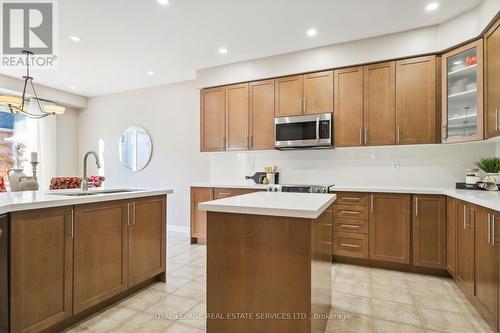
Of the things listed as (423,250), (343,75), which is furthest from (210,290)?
(343,75)

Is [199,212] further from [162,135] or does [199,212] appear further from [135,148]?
[135,148]

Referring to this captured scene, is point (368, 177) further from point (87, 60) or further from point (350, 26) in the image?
point (87, 60)

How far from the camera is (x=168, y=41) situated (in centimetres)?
340

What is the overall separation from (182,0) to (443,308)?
3.58m

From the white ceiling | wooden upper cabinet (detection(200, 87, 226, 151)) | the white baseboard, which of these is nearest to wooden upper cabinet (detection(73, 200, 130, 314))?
the white ceiling

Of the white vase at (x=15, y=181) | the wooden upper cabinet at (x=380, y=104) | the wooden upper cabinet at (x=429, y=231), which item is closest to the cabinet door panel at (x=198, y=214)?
the white vase at (x=15, y=181)

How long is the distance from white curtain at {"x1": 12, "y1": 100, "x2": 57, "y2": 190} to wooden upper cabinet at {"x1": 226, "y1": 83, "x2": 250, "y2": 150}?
13.0ft

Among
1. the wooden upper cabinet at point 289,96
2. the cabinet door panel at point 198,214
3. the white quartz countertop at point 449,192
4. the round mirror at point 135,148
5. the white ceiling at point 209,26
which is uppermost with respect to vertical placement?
the white ceiling at point 209,26

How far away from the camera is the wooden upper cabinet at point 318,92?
137 inches

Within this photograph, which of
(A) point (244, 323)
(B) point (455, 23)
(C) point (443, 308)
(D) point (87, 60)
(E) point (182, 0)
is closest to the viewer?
(A) point (244, 323)

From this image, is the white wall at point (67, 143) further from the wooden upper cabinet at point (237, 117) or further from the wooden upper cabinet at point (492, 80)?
the wooden upper cabinet at point (492, 80)

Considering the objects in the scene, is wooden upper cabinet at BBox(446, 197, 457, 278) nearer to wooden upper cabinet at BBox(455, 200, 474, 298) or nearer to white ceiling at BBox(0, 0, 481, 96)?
wooden upper cabinet at BBox(455, 200, 474, 298)

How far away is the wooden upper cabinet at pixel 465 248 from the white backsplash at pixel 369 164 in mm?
949

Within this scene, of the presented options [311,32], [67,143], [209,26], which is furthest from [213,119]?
[67,143]
